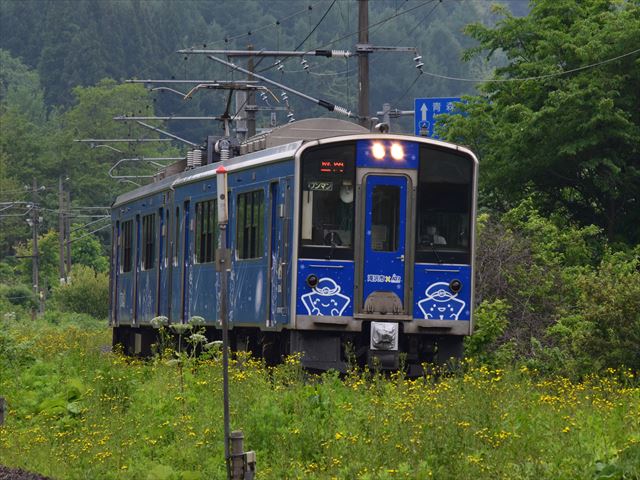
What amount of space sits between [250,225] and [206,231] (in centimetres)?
223

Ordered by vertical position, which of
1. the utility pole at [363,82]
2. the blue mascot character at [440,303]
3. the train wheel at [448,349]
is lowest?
the train wheel at [448,349]

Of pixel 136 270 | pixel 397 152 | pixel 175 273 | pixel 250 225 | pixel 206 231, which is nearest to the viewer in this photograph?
pixel 397 152

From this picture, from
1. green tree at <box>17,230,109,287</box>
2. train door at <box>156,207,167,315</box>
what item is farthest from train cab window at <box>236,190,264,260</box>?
green tree at <box>17,230,109,287</box>

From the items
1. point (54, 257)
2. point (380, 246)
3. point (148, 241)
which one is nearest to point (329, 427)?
point (380, 246)

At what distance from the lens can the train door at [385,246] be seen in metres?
18.1

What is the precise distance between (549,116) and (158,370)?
39.6 feet

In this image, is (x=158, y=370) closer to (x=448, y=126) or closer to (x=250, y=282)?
(x=250, y=282)

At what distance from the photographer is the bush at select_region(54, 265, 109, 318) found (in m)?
69.2

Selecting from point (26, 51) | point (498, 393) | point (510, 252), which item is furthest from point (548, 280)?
point (26, 51)

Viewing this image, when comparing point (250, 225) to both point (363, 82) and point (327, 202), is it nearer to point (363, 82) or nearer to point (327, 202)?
point (327, 202)

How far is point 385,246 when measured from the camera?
1820 centimetres

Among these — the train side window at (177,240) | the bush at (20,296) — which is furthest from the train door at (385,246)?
the bush at (20,296)

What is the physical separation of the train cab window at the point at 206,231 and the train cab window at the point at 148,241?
381 centimetres

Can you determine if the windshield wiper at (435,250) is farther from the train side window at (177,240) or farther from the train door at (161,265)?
the train door at (161,265)
